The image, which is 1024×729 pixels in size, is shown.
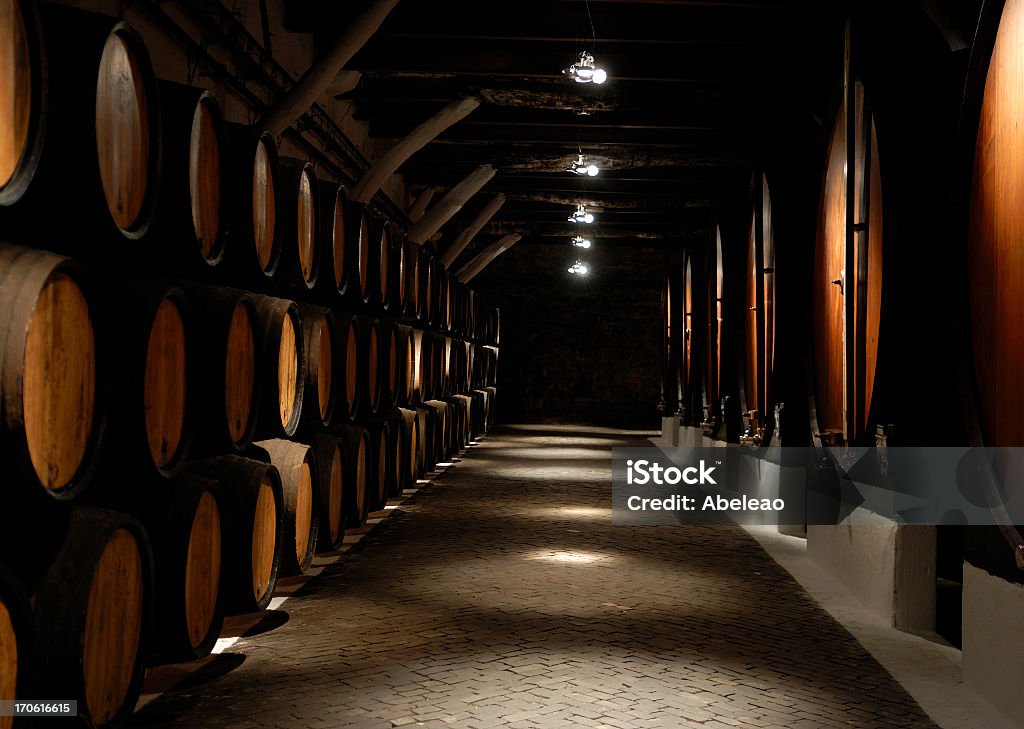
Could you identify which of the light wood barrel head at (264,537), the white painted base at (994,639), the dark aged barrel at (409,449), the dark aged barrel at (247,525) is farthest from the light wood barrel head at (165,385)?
the dark aged barrel at (409,449)

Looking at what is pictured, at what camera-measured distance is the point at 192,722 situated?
137 inches

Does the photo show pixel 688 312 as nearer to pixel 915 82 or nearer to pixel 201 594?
pixel 915 82

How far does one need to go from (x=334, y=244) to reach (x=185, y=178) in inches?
105

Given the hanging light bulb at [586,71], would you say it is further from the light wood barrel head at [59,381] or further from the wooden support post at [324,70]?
the light wood barrel head at [59,381]

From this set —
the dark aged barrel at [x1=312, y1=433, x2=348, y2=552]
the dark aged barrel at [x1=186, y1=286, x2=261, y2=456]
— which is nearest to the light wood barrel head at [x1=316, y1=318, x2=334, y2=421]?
the dark aged barrel at [x1=312, y1=433, x2=348, y2=552]

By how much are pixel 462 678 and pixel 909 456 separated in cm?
230

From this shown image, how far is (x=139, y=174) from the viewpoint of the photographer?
3.54 m

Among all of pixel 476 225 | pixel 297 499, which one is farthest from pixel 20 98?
pixel 476 225

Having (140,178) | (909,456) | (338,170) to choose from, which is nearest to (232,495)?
(140,178)

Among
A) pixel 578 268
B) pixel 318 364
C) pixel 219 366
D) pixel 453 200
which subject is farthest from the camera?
pixel 578 268

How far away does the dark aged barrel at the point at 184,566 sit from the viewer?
3.79 m

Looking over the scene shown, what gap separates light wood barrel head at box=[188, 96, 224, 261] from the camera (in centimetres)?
409

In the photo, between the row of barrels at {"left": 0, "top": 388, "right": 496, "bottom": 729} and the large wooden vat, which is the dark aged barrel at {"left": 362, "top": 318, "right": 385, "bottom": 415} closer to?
the row of barrels at {"left": 0, "top": 388, "right": 496, "bottom": 729}

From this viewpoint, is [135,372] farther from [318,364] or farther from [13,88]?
[318,364]
